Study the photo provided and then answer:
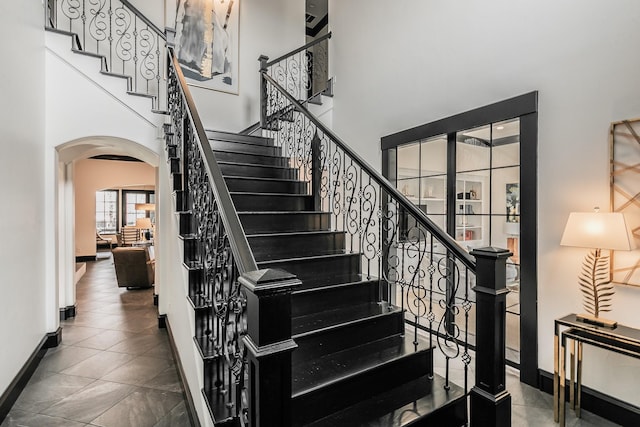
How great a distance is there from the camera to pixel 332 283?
262 centimetres

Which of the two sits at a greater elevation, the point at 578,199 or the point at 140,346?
the point at 578,199

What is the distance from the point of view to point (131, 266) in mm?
6191

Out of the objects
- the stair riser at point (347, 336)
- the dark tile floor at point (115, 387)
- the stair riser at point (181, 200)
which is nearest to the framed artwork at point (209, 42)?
the stair riser at point (181, 200)

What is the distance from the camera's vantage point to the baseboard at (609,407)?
228cm

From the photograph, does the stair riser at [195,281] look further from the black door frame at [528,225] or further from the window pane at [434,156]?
the window pane at [434,156]

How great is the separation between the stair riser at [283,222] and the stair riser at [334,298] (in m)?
0.83

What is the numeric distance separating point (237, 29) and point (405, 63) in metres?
3.38

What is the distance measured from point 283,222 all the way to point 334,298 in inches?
36.5

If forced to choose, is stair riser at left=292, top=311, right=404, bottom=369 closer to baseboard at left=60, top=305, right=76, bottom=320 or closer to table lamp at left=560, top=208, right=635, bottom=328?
table lamp at left=560, top=208, right=635, bottom=328

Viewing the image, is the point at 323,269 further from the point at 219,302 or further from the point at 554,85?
the point at 554,85

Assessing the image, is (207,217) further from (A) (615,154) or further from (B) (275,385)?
(A) (615,154)

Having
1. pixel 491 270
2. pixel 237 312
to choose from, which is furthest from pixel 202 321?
pixel 491 270

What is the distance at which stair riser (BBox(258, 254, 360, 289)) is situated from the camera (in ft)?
8.50

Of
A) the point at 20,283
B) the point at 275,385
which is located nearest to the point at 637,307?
the point at 275,385
